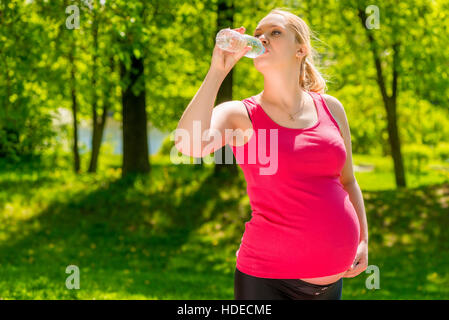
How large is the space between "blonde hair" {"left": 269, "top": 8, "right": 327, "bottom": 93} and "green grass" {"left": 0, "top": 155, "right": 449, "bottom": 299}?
5.55 meters

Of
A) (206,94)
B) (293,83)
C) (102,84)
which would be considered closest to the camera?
(206,94)

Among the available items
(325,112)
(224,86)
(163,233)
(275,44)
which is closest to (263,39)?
(275,44)

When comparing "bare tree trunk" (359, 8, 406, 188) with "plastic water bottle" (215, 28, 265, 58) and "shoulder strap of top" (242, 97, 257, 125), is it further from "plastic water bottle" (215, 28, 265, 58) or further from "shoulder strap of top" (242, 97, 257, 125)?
"plastic water bottle" (215, 28, 265, 58)

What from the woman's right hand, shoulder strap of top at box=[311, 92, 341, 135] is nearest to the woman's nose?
the woman's right hand

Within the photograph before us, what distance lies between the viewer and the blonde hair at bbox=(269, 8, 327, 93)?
245 centimetres

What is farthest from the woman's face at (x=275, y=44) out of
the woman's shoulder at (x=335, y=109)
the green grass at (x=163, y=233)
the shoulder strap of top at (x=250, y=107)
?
the green grass at (x=163, y=233)

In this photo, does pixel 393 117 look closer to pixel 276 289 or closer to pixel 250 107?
pixel 250 107

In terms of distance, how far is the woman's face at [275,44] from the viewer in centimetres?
235

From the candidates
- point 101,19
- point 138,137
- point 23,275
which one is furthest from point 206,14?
point 23,275

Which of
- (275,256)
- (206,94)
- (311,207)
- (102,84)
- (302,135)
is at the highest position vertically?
(102,84)

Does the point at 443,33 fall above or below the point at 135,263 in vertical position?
above
